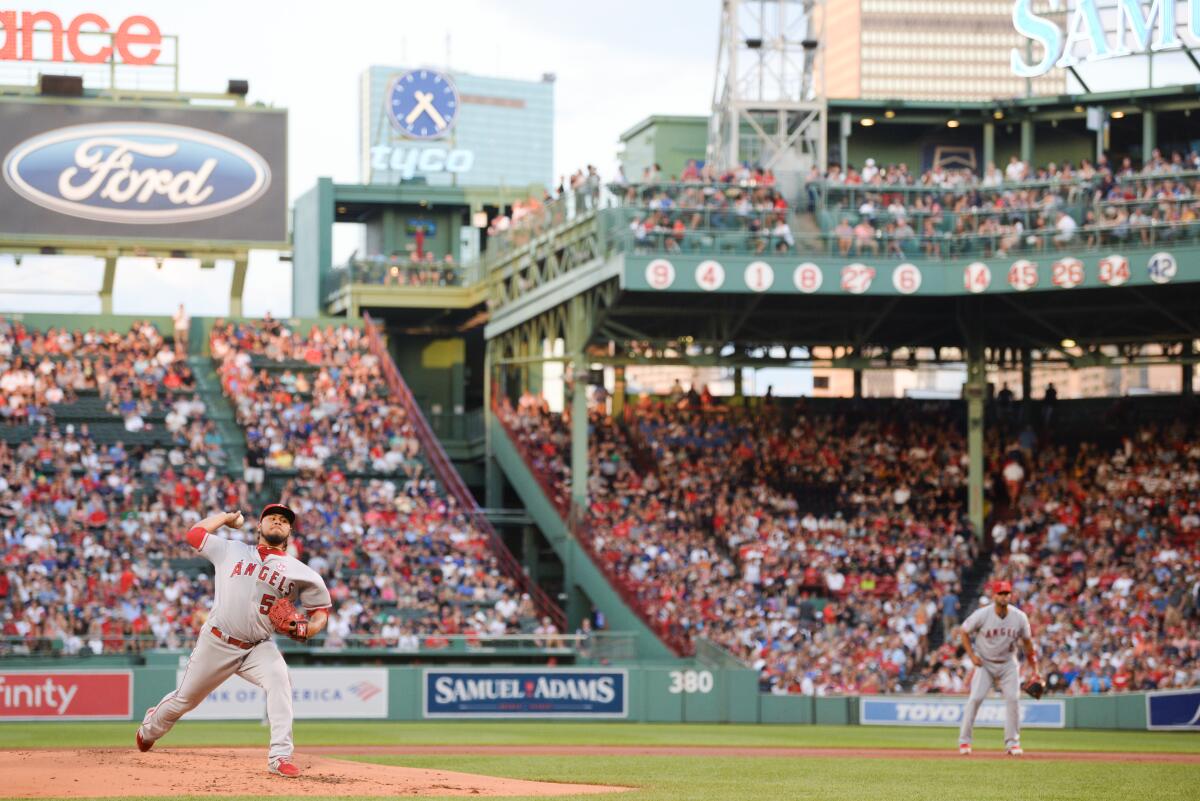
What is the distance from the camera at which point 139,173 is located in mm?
43719

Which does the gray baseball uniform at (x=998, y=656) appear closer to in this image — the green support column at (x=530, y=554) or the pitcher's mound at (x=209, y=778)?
the pitcher's mound at (x=209, y=778)

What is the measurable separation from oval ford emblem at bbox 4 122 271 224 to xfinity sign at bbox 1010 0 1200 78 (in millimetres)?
19110

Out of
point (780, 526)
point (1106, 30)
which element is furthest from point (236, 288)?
point (1106, 30)

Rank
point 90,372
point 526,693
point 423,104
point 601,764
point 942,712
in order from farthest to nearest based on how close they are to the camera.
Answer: point 423,104 < point 90,372 < point 526,693 < point 942,712 < point 601,764

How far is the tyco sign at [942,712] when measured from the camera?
28.7 metres

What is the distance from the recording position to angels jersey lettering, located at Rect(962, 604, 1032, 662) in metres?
18.2

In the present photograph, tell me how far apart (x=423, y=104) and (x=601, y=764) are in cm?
3681

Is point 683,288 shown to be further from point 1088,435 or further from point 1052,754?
point 1052,754

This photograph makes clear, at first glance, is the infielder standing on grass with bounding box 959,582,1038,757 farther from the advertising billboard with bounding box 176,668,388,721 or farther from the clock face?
the clock face

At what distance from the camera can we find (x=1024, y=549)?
1485 inches

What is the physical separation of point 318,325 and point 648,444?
30.3ft

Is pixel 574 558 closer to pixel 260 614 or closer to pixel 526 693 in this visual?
pixel 526 693

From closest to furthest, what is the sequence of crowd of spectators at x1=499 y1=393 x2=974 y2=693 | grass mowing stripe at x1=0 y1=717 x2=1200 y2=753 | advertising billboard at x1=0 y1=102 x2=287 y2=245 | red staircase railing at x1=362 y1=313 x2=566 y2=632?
grass mowing stripe at x1=0 y1=717 x2=1200 y2=753
crowd of spectators at x1=499 y1=393 x2=974 y2=693
red staircase railing at x1=362 y1=313 x2=566 y2=632
advertising billboard at x1=0 y1=102 x2=287 y2=245

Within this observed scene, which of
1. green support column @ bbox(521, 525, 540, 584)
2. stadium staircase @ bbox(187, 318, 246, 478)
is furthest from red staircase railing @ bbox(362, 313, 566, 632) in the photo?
stadium staircase @ bbox(187, 318, 246, 478)
